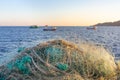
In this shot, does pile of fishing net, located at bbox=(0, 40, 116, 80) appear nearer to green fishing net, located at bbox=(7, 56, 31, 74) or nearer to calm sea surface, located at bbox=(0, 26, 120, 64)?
green fishing net, located at bbox=(7, 56, 31, 74)

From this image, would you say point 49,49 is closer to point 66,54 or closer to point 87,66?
point 66,54

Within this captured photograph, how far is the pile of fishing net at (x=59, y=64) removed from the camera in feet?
33.3

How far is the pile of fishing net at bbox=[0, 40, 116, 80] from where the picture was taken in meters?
10.2

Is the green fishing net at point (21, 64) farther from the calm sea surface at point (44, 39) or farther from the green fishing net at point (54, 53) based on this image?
the calm sea surface at point (44, 39)

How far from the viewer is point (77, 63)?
1091 centimetres

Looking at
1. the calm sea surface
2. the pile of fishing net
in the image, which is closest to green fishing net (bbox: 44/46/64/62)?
the pile of fishing net

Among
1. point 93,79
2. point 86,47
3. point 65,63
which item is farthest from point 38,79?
point 86,47

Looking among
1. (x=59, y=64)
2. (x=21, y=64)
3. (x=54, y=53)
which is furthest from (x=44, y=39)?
(x=21, y=64)

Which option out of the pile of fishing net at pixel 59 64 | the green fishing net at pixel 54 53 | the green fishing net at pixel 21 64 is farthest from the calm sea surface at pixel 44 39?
the green fishing net at pixel 54 53

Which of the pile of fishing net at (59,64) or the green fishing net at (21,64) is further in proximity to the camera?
the green fishing net at (21,64)

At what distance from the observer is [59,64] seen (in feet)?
34.6

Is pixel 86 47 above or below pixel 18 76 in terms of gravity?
above

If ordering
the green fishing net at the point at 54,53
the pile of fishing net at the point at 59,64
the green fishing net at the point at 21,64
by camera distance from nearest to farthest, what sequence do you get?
the pile of fishing net at the point at 59,64, the green fishing net at the point at 21,64, the green fishing net at the point at 54,53

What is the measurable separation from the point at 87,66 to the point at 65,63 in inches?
32.5
